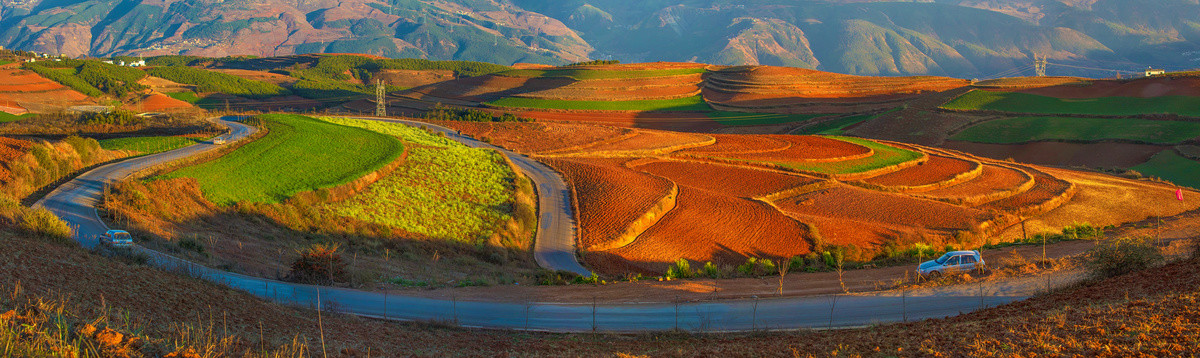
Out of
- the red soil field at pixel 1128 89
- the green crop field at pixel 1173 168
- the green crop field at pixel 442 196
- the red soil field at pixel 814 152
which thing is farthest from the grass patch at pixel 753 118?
the green crop field at pixel 442 196

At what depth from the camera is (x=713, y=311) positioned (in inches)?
637

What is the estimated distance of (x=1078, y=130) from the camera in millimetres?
62406

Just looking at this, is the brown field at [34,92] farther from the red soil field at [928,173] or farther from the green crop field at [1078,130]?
the green crop field at [1078,130]

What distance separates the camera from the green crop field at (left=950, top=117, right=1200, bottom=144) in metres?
56.8

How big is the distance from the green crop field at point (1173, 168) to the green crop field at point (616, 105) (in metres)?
51.5

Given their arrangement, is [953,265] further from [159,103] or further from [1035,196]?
[159,103]

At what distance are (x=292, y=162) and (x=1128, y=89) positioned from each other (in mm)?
79151

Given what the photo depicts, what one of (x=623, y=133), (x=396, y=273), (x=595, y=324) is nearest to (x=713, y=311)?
(x=595, y=324)

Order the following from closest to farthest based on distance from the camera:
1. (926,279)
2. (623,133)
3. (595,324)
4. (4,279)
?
(4,279)
(595,324)
(926,279)
(623,133)

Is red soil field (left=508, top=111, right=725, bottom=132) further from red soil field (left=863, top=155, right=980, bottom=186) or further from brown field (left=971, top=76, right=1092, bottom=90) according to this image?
red soil field (left=863, top=155, right=980, bottom=186)

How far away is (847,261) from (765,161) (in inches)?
836

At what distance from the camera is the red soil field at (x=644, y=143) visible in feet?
165

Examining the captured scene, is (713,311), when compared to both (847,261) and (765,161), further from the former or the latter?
(765,161)

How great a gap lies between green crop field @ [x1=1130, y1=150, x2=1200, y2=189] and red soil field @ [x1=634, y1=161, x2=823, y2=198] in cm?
2664
